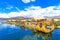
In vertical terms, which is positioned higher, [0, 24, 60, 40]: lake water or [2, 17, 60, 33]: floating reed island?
[2, 17, 60, 33]: floating reed island

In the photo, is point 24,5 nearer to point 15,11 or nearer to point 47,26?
point 15,11

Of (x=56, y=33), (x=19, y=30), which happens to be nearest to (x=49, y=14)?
(x=56, y=33)

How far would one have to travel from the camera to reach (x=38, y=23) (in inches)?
107

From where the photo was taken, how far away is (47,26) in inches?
106

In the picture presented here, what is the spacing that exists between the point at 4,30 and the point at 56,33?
914mm

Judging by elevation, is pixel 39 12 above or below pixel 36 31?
above

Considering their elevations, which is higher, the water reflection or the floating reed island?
the floating reed island

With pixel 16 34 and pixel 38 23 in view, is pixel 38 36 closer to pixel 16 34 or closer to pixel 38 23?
pixel 38 23

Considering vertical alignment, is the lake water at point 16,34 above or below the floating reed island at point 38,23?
below

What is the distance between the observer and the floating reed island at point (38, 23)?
8.81ft

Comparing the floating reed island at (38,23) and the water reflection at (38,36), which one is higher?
the floating reed island at (38,23)

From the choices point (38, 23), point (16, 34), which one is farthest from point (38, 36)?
point (16, 34)

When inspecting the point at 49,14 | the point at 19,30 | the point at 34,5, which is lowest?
the point at 19,30

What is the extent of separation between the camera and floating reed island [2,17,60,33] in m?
2.69
